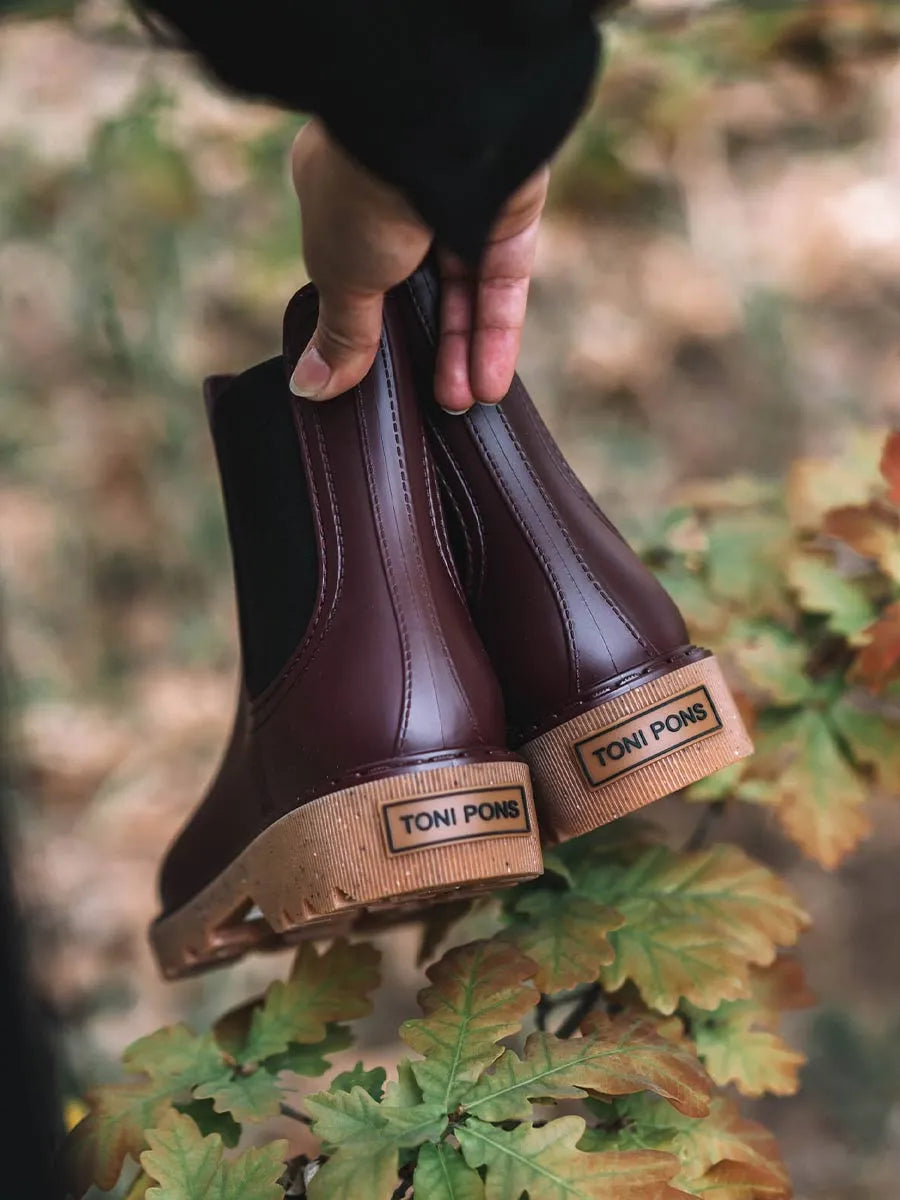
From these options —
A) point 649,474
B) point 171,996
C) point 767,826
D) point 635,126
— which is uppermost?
point 635,126

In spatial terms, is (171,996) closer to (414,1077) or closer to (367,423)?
(414,1077)

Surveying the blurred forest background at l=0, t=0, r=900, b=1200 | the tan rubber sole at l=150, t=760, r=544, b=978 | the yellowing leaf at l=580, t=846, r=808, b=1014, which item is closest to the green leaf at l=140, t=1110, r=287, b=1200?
the tan rubber sole at l=150, t=760, r=544, b=978

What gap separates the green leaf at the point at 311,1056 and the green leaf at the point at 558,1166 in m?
0.19

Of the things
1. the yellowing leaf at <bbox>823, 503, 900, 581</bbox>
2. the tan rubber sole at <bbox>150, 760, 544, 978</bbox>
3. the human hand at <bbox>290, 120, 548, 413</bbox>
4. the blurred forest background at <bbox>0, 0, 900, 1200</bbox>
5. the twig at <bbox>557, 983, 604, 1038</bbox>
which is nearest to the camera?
the human hand at <bbox>290, 120, 548, 413</bbox>

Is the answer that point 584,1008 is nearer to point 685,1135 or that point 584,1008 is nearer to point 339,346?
point 685,1135

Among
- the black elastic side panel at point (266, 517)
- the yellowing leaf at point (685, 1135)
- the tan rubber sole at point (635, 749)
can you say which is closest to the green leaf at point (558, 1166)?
the yellowing leaf at point (685, 1135)

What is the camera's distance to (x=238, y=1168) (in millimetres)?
730

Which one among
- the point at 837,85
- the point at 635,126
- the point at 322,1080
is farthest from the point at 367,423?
the point at 837,85

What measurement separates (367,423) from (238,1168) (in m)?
0.52

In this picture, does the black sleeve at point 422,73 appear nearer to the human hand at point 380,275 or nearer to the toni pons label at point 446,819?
the human hand at point 380,275

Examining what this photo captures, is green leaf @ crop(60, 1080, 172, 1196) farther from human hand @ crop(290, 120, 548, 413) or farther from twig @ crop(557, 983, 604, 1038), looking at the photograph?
human hand @ crop(290, 120, 548, 413)

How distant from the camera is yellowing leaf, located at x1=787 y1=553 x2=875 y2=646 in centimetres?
111

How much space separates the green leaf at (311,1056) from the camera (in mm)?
874

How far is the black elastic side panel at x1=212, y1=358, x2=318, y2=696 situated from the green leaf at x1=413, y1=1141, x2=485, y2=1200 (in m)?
0.36
